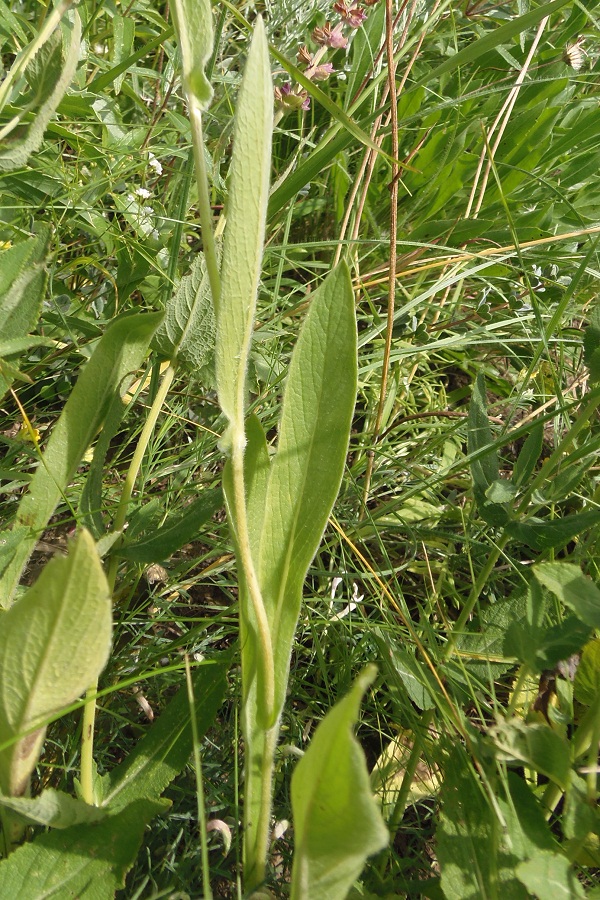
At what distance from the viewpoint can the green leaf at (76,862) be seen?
82 centimetres

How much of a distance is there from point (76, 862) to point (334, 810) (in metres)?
0.35

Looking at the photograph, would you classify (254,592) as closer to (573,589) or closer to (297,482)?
(297,482)

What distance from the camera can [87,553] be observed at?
0.68 meters

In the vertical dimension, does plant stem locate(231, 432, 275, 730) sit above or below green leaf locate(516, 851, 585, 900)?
above

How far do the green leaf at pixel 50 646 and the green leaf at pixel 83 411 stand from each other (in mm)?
250

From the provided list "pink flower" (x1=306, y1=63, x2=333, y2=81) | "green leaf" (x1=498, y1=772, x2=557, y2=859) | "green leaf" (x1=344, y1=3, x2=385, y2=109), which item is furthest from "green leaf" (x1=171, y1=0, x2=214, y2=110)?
"green leaf" (x1=344, y1=3, x2=385, y2=109)

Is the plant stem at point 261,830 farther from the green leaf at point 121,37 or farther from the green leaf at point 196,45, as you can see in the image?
the green leaf at point 121,37

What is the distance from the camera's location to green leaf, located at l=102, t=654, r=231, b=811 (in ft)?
3.04

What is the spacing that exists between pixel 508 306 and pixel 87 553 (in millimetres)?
1285

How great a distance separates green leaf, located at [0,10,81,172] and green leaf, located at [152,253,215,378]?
26 centimetres

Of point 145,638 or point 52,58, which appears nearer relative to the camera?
point 52,58

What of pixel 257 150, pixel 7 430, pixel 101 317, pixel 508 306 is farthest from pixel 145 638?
pixel 508 306

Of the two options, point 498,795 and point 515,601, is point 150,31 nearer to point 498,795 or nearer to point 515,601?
point 515,601

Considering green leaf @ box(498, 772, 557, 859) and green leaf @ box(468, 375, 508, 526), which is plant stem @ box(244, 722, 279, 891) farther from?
green leaf @ box(468, 375, 508, 526)
